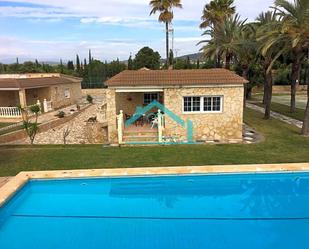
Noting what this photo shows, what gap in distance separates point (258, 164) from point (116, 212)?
19.5ft

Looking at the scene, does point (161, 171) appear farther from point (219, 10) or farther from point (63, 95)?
point (219, 10)

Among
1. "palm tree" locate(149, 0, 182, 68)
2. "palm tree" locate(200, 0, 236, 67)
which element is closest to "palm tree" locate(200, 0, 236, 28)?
"palm tree" locate(200, 0, 236, 67)

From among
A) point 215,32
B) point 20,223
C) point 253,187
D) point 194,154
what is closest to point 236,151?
point 194,154

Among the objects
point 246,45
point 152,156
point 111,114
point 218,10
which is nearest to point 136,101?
point 111,114

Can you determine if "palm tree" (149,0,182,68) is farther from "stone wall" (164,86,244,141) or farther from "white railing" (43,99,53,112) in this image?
"stone wall" (164,86,244,141)

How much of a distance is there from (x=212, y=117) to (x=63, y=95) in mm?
25820

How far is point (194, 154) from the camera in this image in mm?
13711

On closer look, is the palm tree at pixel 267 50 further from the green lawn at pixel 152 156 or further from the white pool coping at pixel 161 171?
the white pool coping at pixel 161 171

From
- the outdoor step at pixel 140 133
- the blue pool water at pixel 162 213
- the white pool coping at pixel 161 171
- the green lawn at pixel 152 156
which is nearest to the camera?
the blue pool water at pixel 162 213

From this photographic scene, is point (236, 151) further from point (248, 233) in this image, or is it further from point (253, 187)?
point (248, 233)

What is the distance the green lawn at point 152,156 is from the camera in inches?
491

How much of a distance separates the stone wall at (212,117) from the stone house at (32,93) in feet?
55.7

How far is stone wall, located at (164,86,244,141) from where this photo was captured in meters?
16.2

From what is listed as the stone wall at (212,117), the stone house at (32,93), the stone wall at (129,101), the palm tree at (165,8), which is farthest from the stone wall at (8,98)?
the stone wall at (212,117)
